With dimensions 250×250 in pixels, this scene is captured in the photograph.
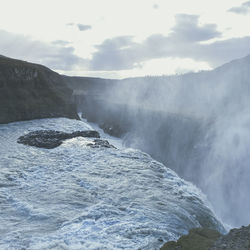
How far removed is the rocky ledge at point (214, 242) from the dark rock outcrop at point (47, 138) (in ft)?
101

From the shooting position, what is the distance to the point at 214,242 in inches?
621

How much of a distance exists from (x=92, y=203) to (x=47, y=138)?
27.7 m

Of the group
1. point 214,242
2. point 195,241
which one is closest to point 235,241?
point 214,242

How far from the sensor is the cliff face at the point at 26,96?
65812mm

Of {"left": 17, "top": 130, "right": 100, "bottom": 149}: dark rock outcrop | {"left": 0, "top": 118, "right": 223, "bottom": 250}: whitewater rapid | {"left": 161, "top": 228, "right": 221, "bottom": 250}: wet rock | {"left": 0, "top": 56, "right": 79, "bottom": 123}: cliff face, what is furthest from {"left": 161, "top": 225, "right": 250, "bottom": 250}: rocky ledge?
{"left": 0, "top": 56, "right": 79, "bottom": 123}: cliff face

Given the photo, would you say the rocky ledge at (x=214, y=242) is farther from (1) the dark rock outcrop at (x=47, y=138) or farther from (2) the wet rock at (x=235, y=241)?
(1) the dark rock outcrop at (x=47, y=138)

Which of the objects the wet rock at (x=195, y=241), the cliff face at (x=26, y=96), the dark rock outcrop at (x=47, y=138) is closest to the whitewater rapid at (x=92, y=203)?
the wet rock at (x=195, y=241)

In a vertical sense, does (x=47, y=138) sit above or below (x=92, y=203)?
above

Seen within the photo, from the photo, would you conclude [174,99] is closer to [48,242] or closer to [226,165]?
[226,165]

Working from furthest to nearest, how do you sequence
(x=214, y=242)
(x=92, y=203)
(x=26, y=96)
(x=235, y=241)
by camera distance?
(x=26, y=96) < (x=92, y=203) < (x=214, y=242) < (x=235, y=241)

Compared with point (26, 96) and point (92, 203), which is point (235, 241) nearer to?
point (92, 203)

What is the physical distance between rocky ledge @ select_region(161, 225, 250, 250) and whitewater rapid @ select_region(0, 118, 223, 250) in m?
0.99

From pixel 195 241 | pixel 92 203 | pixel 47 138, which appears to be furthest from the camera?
pixel 47 138

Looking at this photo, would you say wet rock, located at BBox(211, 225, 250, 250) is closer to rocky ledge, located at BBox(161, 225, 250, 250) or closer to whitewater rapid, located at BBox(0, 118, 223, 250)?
rocky ledge, located at BBox(161, 225, 250, 250)
